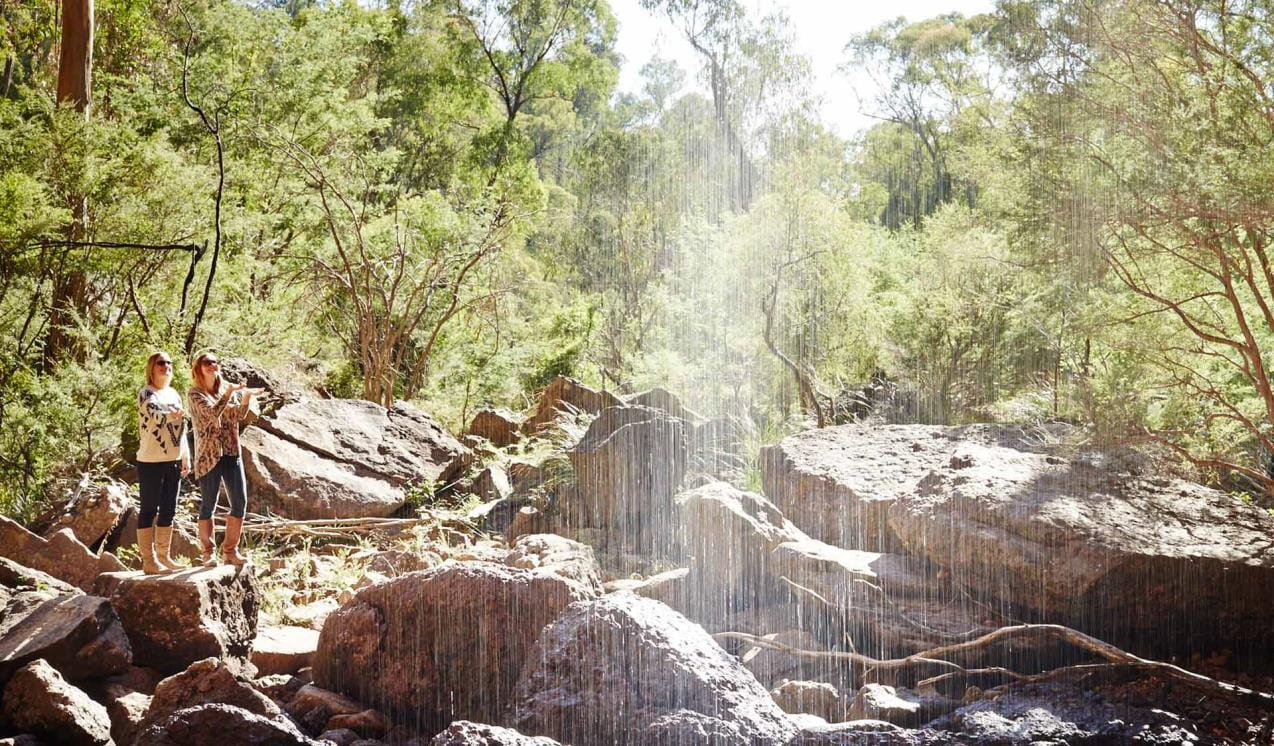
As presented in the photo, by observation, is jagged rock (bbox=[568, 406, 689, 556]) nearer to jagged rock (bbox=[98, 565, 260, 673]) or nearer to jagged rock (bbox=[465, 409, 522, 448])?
jagged rock (bbox=[465, 409, 522, 448])

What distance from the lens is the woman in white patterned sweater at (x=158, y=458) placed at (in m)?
5.84

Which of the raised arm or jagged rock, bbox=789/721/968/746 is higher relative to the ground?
the raised arm

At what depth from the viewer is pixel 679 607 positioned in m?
7.11

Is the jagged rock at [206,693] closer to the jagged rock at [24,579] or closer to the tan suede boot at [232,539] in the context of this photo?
the tan suede boot at [232,539]

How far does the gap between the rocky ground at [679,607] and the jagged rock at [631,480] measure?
0.02 metres

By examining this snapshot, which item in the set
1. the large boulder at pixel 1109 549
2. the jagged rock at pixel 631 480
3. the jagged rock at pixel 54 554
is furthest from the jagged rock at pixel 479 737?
the jagged rock at pixel 631 480

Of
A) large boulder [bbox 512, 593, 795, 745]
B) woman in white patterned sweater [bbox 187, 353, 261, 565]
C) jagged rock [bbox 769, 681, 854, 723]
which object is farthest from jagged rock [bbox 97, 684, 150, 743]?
jagged rock [bbox 769, 681, 854, 723]

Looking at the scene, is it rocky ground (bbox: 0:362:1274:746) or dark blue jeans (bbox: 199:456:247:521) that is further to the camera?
dark blue jeans (bbox: 199:456:247:521)

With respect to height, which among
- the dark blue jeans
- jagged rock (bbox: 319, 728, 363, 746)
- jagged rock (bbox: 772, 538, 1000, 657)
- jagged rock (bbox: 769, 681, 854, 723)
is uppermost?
the dark blue jeans

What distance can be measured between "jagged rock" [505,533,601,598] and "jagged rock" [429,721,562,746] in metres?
1.87

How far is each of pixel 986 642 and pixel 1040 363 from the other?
11.4 metres

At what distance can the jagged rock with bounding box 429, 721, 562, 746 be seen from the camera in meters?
3.97

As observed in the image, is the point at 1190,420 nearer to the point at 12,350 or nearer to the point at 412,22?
the point at 12,350

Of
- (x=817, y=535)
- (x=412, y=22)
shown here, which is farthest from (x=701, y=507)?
(x=412, y=22)
